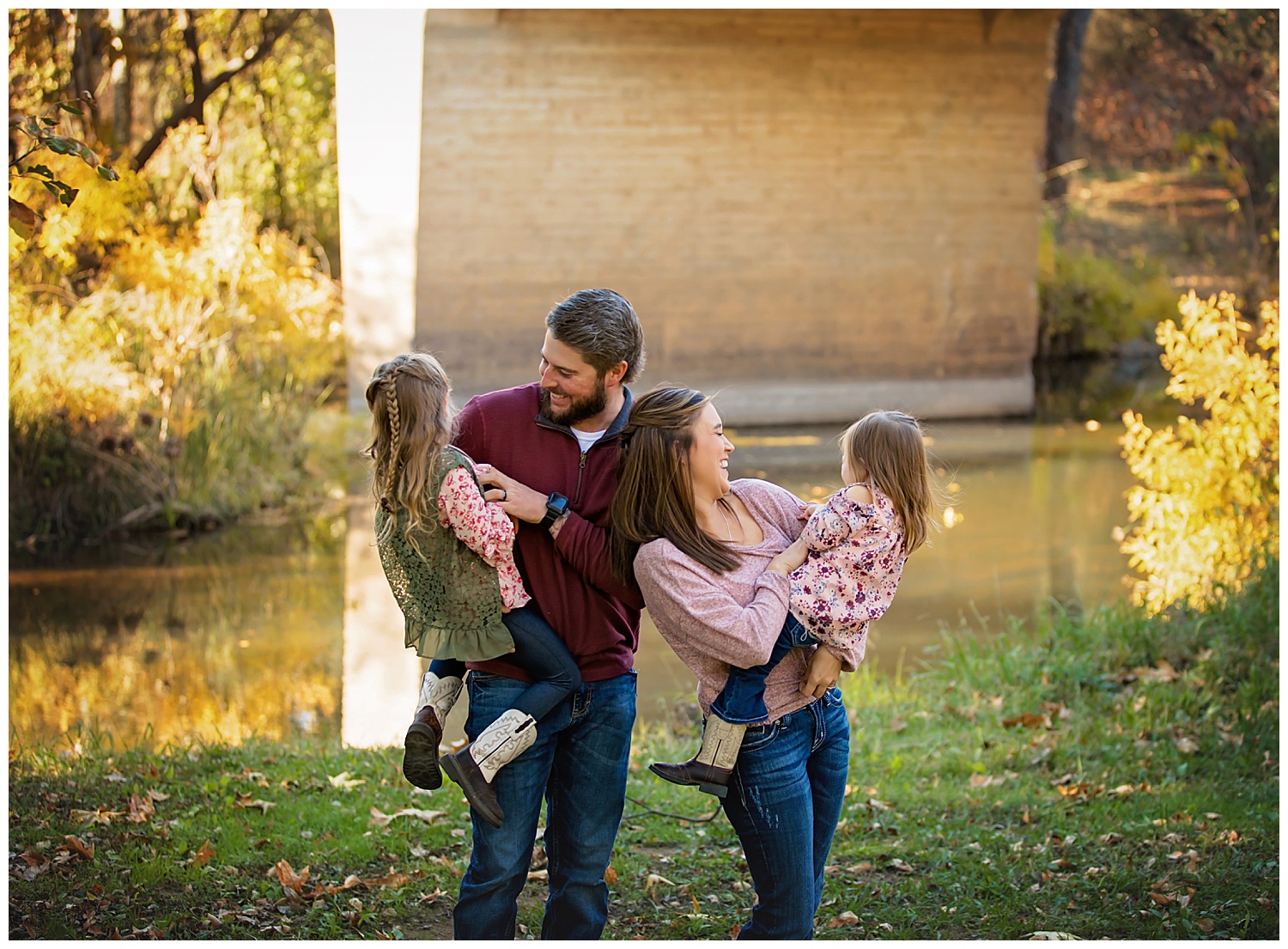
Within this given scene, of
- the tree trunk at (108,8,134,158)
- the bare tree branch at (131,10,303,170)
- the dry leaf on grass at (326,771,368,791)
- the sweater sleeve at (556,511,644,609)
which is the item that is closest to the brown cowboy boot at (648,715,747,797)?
the sweater sleeve at (556,511,644,609)

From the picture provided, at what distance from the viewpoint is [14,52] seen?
11.8 m

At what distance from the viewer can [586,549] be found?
2.96 meters

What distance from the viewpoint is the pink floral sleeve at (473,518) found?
2896 mm

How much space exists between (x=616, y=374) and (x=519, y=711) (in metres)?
0.80

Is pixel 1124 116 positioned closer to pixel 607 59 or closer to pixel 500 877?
pixel 607 59

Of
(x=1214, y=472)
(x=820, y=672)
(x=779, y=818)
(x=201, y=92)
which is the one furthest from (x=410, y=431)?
(x=201, y=92)

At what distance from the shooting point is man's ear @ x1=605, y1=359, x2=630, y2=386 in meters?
3.04

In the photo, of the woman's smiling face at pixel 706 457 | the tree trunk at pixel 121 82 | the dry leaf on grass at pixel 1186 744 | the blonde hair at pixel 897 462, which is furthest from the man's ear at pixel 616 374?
the tree trunk at pixel 121 82

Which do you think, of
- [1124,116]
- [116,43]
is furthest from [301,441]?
[1124,116]

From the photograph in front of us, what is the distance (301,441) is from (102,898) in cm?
808

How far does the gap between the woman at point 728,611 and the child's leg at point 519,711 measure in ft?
0.77

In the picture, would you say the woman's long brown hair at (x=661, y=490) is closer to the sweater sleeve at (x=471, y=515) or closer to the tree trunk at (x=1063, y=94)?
the sweater sleeve at (x=471, y=515)

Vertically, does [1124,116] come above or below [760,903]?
above

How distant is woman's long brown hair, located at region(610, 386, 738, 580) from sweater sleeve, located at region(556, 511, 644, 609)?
0.08 ft
